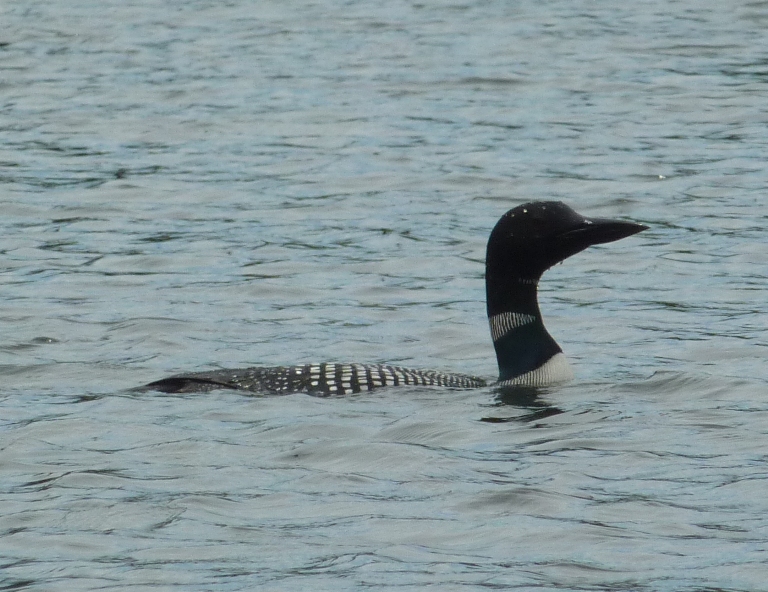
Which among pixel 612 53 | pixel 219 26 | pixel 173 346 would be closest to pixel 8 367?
pixel 173 346

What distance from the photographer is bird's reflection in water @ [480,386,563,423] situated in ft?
22.5

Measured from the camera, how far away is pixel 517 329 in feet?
24.7

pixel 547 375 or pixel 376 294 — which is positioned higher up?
pixel 547 375

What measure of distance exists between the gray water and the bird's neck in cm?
20

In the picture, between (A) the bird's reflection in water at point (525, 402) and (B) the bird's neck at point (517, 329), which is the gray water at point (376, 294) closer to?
(A) the bird's reflection in water at point (525, 402)

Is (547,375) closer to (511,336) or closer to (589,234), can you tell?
(511,336)

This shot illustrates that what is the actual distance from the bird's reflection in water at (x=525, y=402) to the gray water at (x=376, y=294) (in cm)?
2

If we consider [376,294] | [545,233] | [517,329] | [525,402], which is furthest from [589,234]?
[376,294]

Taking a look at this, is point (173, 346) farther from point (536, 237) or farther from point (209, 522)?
point (209, 522)

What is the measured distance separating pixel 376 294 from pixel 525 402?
7.68 feet

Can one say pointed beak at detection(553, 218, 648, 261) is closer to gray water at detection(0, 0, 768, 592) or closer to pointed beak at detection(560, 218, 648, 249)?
pointed beak at detection(560, 218, 648, 249)

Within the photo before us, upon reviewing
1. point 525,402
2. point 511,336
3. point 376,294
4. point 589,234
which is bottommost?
point 376,294

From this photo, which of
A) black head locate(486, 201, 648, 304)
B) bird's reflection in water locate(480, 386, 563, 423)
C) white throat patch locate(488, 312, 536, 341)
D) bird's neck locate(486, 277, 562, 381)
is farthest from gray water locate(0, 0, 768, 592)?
black head locate(486, 201, 648, 304)

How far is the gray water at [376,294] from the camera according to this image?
527 centimetres
